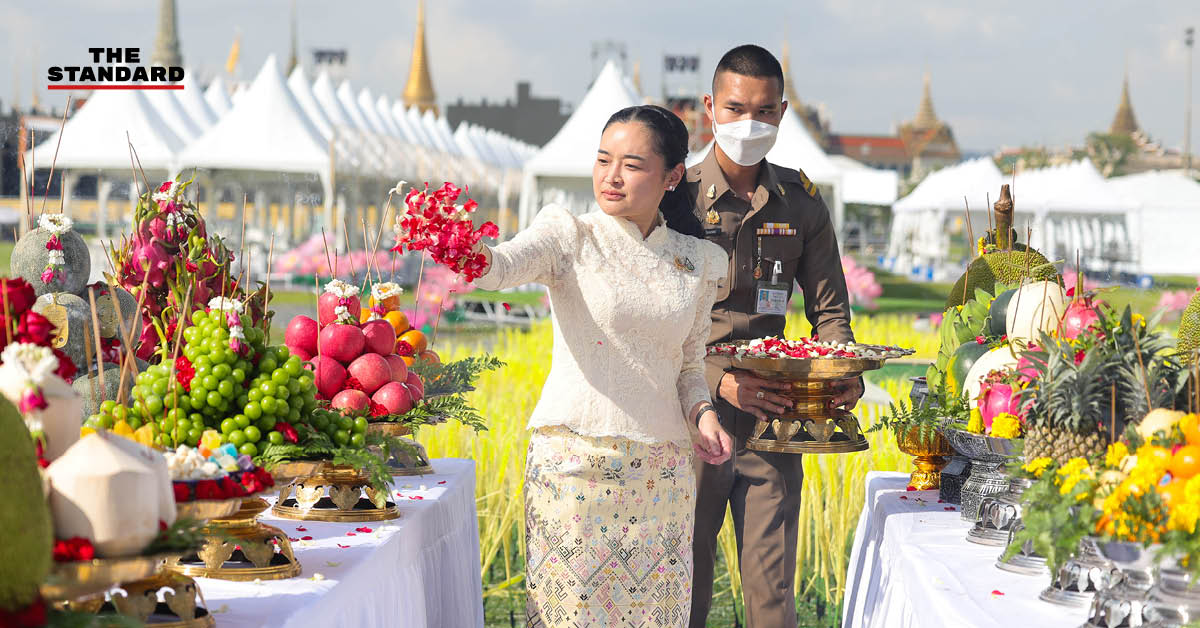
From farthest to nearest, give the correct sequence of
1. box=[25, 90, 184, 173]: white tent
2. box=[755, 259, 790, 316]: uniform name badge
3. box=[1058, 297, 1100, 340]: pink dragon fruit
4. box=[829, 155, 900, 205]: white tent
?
box=[829, 155, 900, 205]: white tent → box=[25, 90, 184, 173]: white tent → box=[755, 259, 790, 316]: uniform name badge → box=[1058, 297, 1100, 340]: pink dragon fruit

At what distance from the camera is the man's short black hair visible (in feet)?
10.8

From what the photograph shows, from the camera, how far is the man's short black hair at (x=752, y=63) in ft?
10.8

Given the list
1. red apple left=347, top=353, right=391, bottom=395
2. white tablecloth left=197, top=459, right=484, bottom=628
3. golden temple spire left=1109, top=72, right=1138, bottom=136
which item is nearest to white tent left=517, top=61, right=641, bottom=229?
white tablecloth left=197, top=459, right=484, bottom=628

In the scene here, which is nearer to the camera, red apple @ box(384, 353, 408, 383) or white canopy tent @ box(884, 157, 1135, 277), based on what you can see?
red apple @ box(384, 353, 408, 383)

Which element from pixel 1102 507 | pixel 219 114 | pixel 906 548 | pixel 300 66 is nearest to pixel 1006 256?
pixel 906 548

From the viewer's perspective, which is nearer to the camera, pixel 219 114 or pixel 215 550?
pixel 215 550

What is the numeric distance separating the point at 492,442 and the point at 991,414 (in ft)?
9.77

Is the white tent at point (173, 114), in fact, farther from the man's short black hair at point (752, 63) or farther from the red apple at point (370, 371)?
the red apple at point (370, 371)

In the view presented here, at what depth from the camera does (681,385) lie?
2.82 meters

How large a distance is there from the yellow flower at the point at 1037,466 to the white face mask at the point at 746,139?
A: 1.38 metres

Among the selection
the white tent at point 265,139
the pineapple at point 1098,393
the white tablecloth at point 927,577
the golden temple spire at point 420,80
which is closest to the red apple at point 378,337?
the white tablecloth at point 927,577

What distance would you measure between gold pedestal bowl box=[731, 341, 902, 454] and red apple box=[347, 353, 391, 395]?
32.1 inches

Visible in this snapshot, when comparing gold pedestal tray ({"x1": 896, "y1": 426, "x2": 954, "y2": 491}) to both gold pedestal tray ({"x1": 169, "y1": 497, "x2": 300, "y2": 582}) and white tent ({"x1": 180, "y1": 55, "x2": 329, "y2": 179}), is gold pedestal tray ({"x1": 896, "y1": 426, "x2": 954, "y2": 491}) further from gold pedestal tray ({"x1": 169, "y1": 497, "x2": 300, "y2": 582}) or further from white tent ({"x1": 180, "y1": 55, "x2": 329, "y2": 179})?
white tent ({"x1": 180, "y1": 55, "x2": 329, "y2": 179})

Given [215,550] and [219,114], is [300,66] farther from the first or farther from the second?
[215,550]
